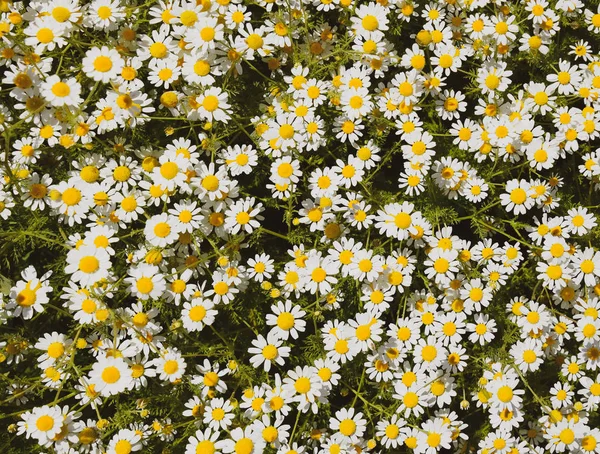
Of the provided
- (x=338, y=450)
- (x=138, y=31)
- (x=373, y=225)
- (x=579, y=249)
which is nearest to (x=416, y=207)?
(x=373, y=225)

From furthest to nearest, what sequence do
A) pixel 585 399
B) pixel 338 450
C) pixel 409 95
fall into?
pixel 585 399
pixel 409 95
pixel 338 450

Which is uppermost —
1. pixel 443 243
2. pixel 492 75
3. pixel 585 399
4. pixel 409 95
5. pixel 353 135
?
pixel 492 75

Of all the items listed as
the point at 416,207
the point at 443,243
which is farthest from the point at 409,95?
the point at 443,243

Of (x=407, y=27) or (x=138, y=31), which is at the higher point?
(x=407, y=27)

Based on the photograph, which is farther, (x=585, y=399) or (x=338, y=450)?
(x=585, y=399)

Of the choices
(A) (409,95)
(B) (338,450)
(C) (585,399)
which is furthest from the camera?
(C) (585,399)

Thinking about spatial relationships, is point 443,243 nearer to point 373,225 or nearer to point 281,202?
point 373,225
